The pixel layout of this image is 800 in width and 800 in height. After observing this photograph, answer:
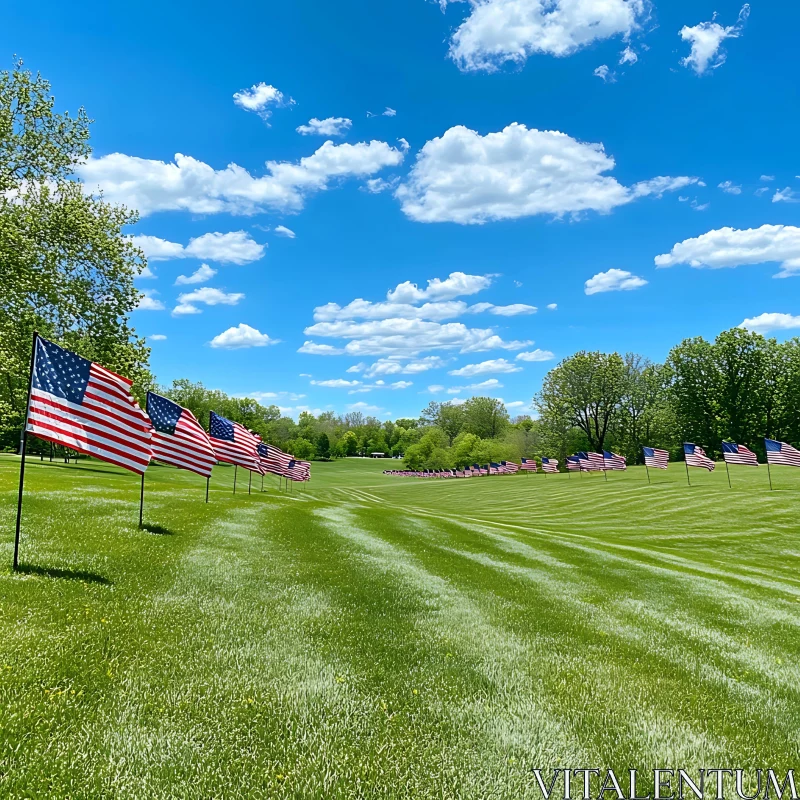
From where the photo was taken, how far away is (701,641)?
742 centimetres

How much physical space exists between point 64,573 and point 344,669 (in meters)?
4.59

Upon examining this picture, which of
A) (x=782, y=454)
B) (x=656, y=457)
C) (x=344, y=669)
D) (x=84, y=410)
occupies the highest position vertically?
(x=84, y=410)

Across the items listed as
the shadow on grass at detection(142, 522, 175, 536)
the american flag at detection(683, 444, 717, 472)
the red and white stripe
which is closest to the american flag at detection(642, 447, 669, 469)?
the american flag at detection(683, 444, 717, 472)

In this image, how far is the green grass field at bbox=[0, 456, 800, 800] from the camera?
382 cm

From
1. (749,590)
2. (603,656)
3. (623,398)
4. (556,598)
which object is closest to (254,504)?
(556,598)

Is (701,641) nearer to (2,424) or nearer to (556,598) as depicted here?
(556,598)

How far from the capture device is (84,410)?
775 cm

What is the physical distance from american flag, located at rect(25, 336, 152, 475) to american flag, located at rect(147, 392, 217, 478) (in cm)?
385

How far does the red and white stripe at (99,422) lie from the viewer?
720 centimetres

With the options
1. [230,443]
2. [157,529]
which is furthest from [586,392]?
[157,529]

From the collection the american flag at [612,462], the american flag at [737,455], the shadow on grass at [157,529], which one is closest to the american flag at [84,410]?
the shadow on grass at [157,529]

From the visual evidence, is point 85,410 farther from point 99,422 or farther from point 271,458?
point 271,458

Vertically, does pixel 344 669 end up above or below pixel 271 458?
below

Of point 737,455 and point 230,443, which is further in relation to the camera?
point 737,455
